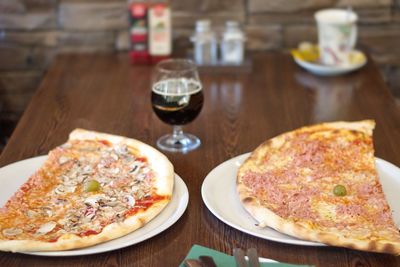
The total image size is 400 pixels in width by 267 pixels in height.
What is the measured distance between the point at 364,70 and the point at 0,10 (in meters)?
1.44

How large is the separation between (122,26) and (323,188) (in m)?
1.45

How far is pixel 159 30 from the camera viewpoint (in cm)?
218

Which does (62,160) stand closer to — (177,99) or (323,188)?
(177,99)

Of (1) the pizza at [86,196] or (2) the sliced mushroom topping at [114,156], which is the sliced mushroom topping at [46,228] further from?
(2) the sliced mushroom topping at [114,156]

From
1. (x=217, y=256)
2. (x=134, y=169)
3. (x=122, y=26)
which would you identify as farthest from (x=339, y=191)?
(x=122, y=26)

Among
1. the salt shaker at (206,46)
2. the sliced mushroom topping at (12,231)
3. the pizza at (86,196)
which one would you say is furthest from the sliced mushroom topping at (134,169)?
the salt shaker at (206,46)

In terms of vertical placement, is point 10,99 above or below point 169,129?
below

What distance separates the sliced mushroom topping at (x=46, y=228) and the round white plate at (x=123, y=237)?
0.20ft

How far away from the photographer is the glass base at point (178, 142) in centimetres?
154

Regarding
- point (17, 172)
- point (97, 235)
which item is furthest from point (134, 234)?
point (17, 172)

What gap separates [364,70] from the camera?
2164mm

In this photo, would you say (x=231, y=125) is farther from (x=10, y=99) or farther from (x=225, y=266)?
(x=10, y=99)

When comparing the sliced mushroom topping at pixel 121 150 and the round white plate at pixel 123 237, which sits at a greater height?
the sliced mushroom topping at pixel 121 150

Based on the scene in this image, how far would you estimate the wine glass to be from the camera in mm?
1500
